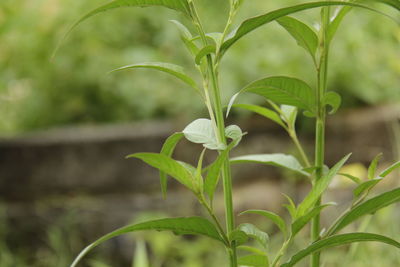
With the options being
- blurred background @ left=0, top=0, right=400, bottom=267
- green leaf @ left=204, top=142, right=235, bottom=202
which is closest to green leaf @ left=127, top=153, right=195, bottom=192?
green leaf @ left=204, top=142, right=235, bottom=202

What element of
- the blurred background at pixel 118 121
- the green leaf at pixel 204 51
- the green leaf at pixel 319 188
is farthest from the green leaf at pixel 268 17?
the blurred background at pixel 118 121

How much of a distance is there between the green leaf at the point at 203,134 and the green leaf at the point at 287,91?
5 centimetres

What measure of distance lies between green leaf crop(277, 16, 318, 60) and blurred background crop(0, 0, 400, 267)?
67.9 inches

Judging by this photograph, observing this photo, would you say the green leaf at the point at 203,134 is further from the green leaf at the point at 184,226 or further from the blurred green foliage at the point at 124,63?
the blurred green foliage at the point at 124,63

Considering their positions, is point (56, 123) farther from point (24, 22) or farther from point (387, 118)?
point (387, 118)

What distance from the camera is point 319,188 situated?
0.53 meters

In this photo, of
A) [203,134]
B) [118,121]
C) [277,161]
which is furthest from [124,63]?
[203,134]

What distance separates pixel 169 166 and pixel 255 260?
0.14 meters

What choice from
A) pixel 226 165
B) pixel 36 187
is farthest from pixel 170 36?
pixel 226 165

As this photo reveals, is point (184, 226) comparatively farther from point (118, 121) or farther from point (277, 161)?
point (118, 121)

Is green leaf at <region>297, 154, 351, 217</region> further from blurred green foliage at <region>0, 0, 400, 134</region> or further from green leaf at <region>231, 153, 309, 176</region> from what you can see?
blurred green foliage at <region>0, 0, 400, 134</region>

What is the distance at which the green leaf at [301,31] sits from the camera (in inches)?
21.0

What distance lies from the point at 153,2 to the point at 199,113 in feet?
6.20

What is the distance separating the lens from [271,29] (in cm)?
260
